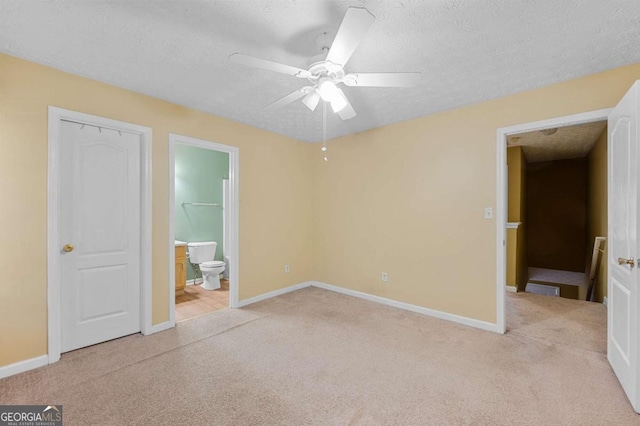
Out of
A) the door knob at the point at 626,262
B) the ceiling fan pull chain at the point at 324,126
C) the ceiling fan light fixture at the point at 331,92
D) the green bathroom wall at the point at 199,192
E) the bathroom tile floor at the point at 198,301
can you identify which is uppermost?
the ceiling fan pull chain at the point at 324,126

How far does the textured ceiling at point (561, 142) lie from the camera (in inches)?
158

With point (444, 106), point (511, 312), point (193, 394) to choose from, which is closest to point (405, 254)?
point (511, 312)

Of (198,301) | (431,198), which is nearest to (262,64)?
(431,198)

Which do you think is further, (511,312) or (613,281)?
(511,312)

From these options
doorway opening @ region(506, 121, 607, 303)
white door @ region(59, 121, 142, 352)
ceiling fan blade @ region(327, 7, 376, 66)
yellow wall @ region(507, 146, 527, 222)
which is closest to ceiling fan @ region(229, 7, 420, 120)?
ceiling fan blade @ region(327, 7, 376, 66)

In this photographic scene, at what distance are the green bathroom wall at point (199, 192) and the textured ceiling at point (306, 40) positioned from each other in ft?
7.44

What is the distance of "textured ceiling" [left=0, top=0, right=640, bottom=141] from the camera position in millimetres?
1634

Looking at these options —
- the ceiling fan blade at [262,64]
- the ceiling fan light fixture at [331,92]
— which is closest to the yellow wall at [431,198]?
the ceiling fan light fixture at [331,92]

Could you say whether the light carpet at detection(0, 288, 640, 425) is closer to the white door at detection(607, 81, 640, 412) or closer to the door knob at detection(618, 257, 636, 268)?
the white door at detection(607, 81, 640, 412)

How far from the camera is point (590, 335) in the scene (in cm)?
284

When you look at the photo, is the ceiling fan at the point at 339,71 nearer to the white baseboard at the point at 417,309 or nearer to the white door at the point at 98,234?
the white door at the point at 98,234

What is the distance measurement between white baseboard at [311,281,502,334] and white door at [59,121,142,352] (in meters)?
2.61

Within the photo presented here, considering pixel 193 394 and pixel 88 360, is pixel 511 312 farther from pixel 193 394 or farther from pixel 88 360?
pixel 88 360

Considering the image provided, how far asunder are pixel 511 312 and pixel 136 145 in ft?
15.2
